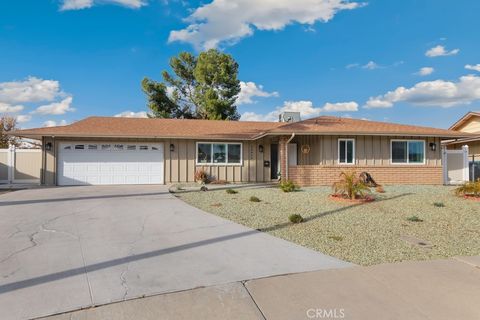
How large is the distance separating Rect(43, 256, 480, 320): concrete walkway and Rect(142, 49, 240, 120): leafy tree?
23023 millimetres

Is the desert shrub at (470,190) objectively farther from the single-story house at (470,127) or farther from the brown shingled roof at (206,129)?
the single-story house at (470,127)

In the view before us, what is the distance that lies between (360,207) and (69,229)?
6.94 metres

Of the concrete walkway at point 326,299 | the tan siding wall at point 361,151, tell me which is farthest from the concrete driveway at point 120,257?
the tan siding wall at point 361,151

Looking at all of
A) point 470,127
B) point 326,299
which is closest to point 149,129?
point 326,299

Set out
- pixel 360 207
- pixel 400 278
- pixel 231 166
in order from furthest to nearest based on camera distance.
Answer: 1. pixel 231 166
2. pixel 360 207
3. pixel 400 278

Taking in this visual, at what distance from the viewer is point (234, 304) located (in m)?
2.83

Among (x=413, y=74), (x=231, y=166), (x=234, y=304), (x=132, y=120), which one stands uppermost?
(x=413, y=74)

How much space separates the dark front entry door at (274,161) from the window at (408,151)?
5.71 m

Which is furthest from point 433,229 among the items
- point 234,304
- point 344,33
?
point 344,33

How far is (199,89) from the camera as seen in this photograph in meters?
27.2

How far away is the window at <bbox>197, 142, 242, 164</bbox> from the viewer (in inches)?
610

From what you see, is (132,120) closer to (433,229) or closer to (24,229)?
(24,229)

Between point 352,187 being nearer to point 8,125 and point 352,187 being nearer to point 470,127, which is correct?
point 470,127

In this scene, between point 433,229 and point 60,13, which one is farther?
point 60,13
